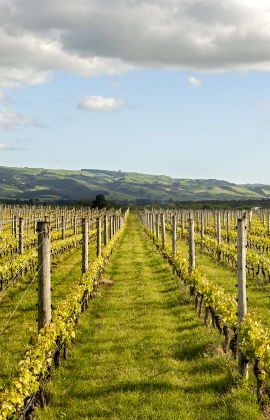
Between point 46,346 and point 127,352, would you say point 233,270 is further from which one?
point 46,346

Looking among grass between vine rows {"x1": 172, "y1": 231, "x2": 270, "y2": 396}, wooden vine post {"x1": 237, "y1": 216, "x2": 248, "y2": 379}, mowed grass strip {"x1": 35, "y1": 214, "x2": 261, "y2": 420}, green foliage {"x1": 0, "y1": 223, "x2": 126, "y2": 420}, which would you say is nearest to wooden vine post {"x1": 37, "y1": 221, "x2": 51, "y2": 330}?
green foliage {"x1": 0, "y1": 223, "x2": 126, "y2": 420}

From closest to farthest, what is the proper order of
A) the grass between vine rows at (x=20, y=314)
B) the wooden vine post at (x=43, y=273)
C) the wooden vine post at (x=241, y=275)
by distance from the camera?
the wooden vine post at (x=241, y=275) < the wooden vine post at (x=43, y=273) < the grass between vine rows at (x=20, y=314)

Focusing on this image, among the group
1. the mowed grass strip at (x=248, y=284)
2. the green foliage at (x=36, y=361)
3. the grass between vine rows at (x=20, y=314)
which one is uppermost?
the green foliage at (x=36, y=361)

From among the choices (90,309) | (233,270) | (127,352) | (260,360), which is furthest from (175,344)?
(233,270)

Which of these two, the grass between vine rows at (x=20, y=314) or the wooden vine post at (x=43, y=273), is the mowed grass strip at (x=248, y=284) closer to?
the wooden vine post at (x=43, y=273)

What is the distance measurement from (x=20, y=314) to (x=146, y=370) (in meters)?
6.72

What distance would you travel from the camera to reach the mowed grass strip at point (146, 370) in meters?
7.58

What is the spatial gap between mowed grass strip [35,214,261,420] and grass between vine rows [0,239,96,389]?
4.10 ft

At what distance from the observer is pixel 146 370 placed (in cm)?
939

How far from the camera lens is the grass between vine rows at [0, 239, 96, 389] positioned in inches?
404

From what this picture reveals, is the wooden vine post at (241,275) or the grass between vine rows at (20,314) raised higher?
the wooden vine post at (241,275)

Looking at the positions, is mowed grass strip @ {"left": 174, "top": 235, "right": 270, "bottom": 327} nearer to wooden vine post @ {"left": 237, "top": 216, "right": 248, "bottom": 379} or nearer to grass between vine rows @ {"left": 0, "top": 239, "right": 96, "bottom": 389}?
wooden vine post @ {"left": 237, "top": 216, "right": 248, "bottom": 379}

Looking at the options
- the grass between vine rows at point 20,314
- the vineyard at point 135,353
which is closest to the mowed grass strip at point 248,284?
the vineyard at point 135,353

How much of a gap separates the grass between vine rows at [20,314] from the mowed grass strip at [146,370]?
1248 millimetres
